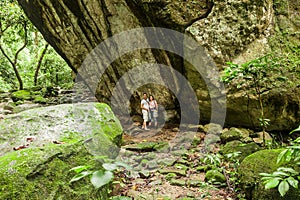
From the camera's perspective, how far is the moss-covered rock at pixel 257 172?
3.09 m

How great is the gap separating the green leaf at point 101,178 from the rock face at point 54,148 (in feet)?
5.07

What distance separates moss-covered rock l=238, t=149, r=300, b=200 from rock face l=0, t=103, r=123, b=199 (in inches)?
81.1

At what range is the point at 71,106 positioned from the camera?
189 inches

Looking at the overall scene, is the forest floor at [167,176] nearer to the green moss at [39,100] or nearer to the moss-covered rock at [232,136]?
the moss-covered rock at [232,136]

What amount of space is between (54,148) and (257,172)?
2809mm

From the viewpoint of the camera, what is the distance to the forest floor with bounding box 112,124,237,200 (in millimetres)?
3955

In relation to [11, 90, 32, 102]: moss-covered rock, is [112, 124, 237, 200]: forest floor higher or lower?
lower

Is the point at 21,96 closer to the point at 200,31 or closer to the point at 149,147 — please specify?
the point at 149,147

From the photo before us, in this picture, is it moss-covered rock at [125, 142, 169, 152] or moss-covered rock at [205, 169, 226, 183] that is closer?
moss-covered rock at [205, 169, 226, 183]

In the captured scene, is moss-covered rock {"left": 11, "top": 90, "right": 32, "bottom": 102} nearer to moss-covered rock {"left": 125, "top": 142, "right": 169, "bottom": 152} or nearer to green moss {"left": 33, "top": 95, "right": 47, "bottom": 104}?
green moss {"left": 33, "top": 95, "right": 47, "bottom": 104}

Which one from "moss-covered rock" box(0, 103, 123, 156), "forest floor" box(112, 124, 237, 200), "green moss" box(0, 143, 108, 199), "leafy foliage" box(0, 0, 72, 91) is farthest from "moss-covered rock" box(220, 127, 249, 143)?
"leafy foliage" box(0, 0, 72, 91)

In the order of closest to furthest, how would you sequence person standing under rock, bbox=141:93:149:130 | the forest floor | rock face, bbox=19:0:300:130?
1. the forest floor
2. rock face, bbox=19:0:300:130
3. person standing under rock, bbox=141:93:149:130

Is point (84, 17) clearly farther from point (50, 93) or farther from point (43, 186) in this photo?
point (43, 186)

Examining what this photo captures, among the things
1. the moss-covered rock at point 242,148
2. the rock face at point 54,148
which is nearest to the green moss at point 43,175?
the rock face at point 54,148
